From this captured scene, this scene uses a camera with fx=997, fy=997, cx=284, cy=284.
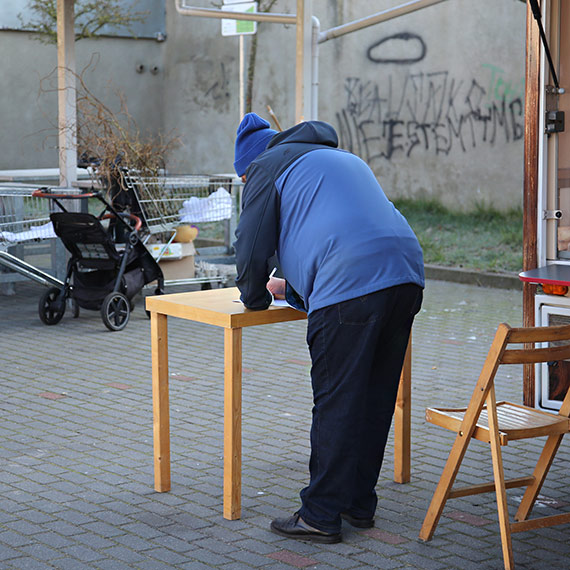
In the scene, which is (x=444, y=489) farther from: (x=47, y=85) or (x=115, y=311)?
(x=47, y=85)

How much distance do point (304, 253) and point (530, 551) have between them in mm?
1512

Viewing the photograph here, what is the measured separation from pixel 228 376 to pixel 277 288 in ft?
1.48

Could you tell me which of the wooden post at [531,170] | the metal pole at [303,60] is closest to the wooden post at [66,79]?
the metal pole at [303,60]

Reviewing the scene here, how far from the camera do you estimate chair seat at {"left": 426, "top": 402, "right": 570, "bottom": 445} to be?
392 cm

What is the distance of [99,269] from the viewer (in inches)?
345

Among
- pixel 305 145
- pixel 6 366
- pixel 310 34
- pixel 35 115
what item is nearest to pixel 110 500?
pixel 305 145

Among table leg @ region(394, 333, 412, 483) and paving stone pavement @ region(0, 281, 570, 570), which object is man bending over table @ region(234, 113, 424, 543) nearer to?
paving stone pavement @ region(0, 281, 570, 570)

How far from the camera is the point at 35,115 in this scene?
20484mm

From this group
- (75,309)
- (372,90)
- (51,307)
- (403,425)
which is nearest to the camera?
(403,425)

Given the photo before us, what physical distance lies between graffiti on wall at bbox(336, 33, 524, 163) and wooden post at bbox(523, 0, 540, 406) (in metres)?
9.58

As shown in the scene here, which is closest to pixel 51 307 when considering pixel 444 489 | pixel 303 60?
pixel 303 60

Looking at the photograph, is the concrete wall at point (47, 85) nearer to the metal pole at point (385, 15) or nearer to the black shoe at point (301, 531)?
the metal pole at point (385, 15)

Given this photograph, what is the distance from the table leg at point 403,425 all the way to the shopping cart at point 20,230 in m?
4.91

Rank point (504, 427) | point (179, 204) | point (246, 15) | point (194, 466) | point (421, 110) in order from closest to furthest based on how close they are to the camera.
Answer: point (504, 427) → point (194, 466) → point (179, 204) → point (246, 15) → point (421, 110)
